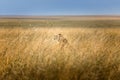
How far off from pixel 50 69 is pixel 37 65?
27 centimetres

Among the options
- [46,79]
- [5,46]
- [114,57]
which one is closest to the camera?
[46,79]

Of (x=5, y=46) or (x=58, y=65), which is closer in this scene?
(x=58, y=65)

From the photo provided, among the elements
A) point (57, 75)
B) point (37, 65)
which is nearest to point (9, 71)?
point (37, 65)

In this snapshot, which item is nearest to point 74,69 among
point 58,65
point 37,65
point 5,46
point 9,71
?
point 58,65

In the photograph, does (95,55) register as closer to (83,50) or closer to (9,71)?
(83,50)

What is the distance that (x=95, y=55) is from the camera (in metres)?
6.03

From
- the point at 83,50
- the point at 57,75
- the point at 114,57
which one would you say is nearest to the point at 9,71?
the point at 57,75

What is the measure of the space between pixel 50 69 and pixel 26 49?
0.99 metres

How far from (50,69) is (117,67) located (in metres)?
1.25

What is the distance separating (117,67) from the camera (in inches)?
222

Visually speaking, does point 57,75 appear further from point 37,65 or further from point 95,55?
point 95,55

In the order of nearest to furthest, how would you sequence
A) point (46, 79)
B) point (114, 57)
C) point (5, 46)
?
point (46, 79) < point (114, 57) < point (5, 46)

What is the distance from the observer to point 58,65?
5598 mm

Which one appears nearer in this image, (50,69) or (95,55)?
(50,69)
